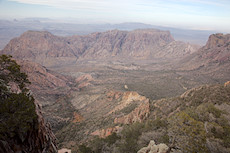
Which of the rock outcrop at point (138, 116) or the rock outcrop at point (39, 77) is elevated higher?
the rock outcrop at point (138, 116)

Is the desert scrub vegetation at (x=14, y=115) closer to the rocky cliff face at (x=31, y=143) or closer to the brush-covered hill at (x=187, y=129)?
the rocky cliff face at (x=31, y=143)

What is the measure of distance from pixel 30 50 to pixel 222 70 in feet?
552

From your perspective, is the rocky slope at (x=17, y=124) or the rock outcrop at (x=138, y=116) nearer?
the rocky slope at (x=17, y=124)

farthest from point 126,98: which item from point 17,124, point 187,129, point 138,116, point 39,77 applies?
point 39,77

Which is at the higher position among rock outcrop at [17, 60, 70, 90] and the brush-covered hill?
the brush-covered hill

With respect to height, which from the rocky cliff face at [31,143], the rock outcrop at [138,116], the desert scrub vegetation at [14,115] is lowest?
the rock outcrop at [138,116]

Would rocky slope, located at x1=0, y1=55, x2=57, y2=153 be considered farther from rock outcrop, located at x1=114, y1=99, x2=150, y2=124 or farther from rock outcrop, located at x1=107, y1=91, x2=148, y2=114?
rock outcrop, located at x1=107, y1=91, x2=148, y2=114

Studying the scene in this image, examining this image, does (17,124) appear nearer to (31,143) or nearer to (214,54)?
(31,143)

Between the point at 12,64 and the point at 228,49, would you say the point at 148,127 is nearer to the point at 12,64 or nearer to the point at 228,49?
the point at 12,64

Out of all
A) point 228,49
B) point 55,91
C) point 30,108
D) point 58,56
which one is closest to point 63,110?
point 55,91

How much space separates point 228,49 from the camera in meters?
107

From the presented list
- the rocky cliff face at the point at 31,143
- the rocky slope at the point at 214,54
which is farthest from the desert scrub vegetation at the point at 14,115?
the rocky slope at the point at 214,54

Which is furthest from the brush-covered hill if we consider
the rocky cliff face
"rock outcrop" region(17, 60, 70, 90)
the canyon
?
"rock outcrop" region(17, 60, 70, 90)

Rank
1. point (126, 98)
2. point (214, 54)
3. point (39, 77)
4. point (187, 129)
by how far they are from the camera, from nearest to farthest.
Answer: point (187, 129)
point (126, 98)
point (39, 77)
point (214, 54)
